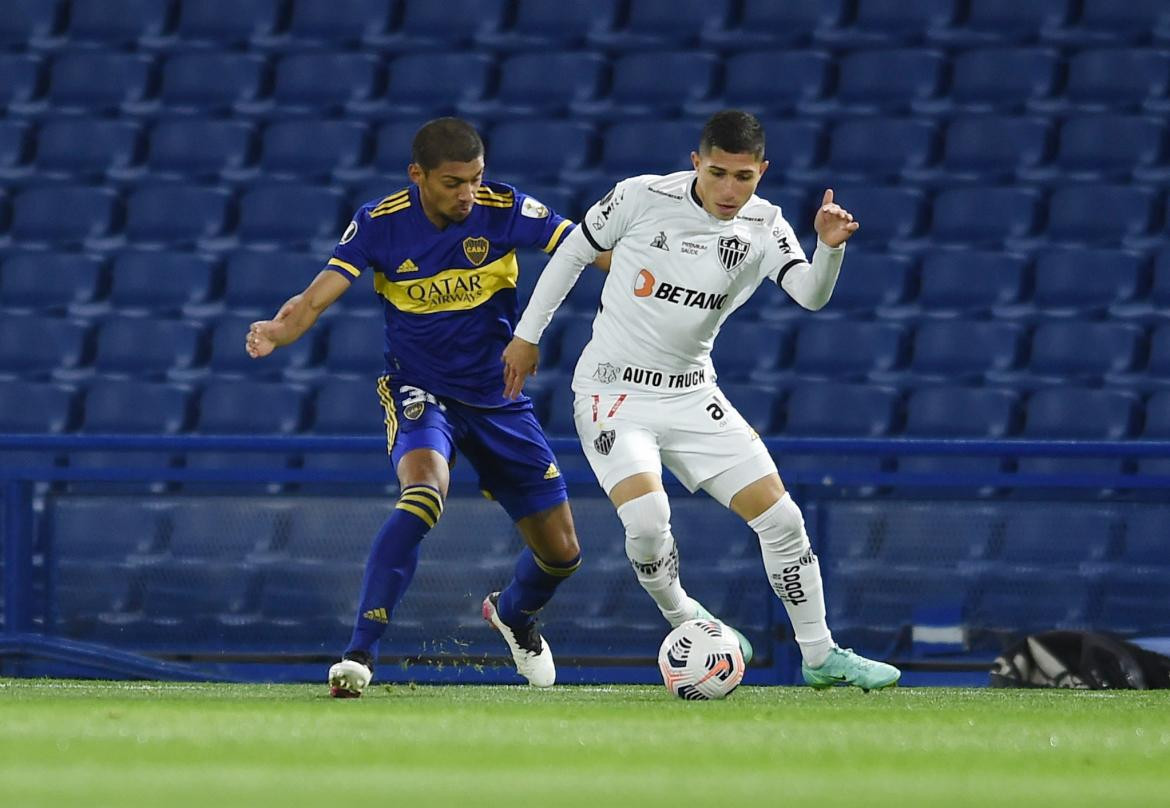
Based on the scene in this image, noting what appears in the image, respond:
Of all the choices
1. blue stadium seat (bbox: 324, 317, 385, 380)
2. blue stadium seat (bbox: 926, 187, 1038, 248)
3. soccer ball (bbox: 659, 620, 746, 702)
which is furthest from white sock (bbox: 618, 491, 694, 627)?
blue stadium seat (bbox: 926, 187, 1038, 248)

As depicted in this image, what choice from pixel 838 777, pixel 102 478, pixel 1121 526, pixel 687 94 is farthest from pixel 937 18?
pixel 838 777

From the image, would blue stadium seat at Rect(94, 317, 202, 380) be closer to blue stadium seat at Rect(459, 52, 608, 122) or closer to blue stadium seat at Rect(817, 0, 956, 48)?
blue stadium seat at Rect(459, 52, 608, 122)

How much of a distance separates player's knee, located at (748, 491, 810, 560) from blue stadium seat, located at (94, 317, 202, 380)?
5.63m

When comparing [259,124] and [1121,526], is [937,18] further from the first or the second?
[1121,526]

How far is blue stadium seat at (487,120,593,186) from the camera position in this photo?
39.8 feet

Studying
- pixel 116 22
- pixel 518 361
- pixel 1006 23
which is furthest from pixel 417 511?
pixel 116 22

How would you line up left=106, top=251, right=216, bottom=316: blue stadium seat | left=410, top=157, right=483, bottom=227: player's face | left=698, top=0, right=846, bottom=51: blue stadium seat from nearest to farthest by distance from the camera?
left=410, top=157, right=483, bottom=227: player's face, left=106, top=251, right=216, bottom=316: blue stadium seat, left=698, top=0, right=846, bottom=51: blue stadium seat

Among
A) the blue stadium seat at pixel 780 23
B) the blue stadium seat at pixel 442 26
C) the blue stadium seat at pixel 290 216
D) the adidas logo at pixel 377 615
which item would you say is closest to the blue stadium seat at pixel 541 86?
the blue stadium seat at pixel 442 26

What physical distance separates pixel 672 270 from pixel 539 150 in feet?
18.1

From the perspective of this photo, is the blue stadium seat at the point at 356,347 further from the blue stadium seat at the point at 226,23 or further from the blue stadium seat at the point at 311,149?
the blue stadium seat at the point at 226,23

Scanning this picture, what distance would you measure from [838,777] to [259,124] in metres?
9.44

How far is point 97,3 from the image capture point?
44.1 ft

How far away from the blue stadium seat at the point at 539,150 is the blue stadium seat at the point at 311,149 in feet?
2.90

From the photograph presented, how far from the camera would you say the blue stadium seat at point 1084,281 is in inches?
441
